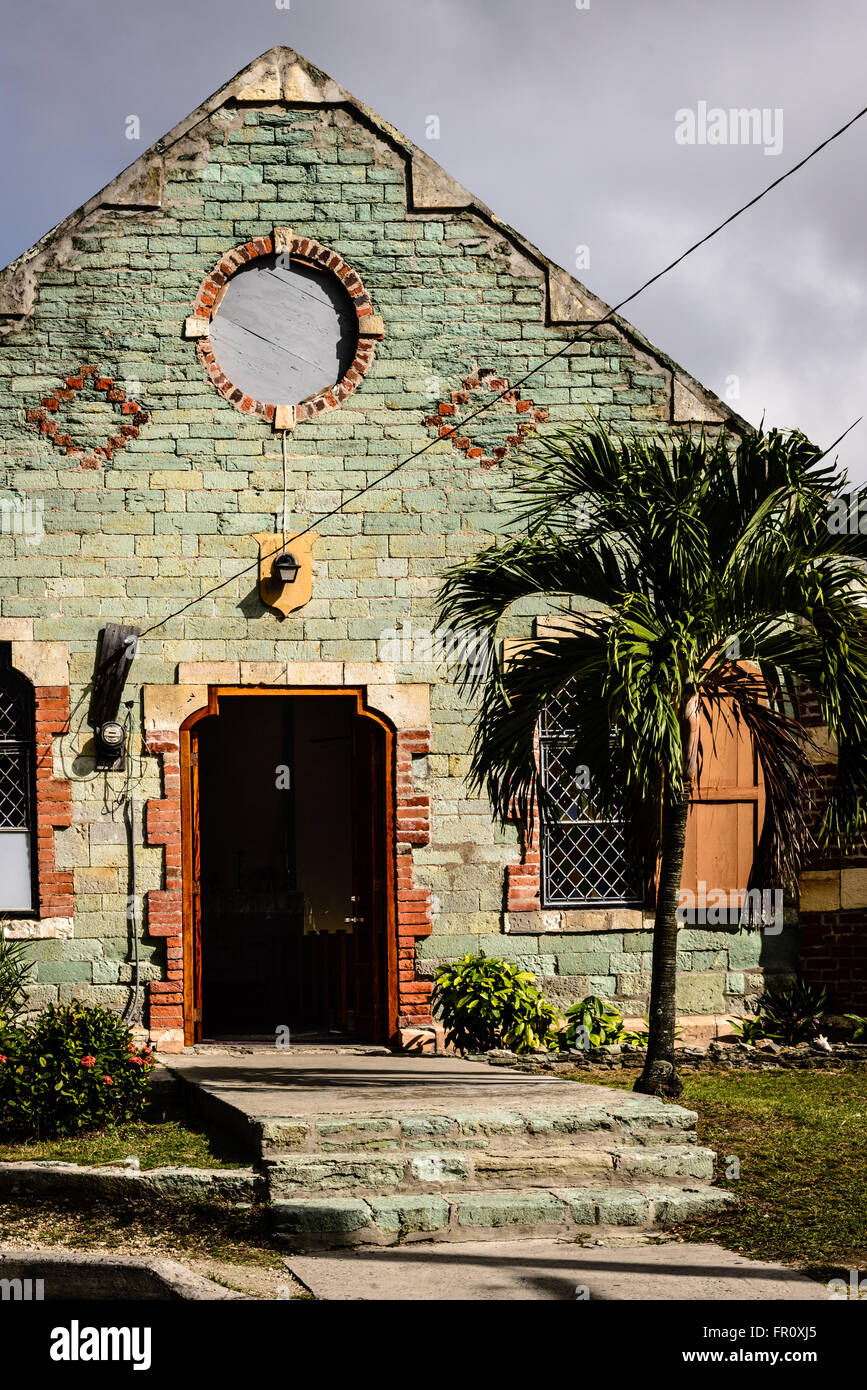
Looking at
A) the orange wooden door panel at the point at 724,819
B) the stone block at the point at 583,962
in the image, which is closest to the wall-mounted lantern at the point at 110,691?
the stone block at the point at 583,962

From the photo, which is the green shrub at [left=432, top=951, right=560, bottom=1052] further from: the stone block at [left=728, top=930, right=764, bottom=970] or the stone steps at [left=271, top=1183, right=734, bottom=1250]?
the stone steps at [left=271, top=1183, right=734, bottom=1250]

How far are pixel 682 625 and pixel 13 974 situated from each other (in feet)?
17.6

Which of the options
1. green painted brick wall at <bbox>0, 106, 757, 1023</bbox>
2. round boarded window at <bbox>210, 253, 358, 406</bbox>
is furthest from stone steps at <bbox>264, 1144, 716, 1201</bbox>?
round boarded window at <bbox>210, 253, 358, 406</bbox>

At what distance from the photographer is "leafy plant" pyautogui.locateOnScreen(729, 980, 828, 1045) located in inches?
439

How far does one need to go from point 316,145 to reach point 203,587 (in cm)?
355

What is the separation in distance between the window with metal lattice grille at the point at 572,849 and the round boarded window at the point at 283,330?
316 centimetres

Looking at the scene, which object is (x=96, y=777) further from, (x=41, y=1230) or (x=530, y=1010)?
(x=41, y=1230)

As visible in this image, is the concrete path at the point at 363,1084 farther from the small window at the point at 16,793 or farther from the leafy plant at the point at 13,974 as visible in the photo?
the small window at the point at 16,793

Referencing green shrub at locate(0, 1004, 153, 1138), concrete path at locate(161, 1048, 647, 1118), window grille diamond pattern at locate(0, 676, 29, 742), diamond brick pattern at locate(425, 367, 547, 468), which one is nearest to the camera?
concrete path at locate(161, 1048, 647, 1118)

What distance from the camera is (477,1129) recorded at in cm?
731

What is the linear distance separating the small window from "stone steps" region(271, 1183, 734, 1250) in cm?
474

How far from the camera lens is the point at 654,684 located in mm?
7855

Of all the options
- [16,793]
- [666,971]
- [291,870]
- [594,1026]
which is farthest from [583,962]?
[291,870]

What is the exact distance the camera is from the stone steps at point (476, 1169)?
6.83 metres
